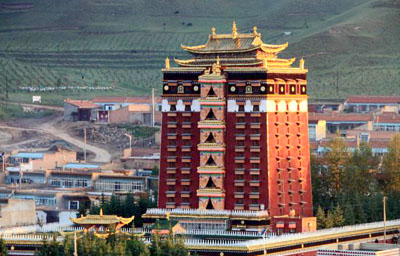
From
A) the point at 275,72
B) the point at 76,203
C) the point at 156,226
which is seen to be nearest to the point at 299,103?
the point at 275,72

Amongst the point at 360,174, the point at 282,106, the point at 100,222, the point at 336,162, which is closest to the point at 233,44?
the point at 282,106

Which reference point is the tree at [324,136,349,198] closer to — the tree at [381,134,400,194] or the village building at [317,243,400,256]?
the tree at [381,134,400,194]

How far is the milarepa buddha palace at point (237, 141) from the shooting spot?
151 meters

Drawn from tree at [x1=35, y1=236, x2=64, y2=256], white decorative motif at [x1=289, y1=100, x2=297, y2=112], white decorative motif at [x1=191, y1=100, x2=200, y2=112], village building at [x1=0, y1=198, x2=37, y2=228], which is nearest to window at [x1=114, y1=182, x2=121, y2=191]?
village building at [x1=0, y1=198, x2=37, y2=228]

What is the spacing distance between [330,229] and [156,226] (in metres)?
16.4

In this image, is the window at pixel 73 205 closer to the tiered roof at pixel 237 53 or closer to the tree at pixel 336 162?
the tree at pixel 336 162

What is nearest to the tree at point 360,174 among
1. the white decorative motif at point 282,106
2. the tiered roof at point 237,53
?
the tiered roof at point 237,53

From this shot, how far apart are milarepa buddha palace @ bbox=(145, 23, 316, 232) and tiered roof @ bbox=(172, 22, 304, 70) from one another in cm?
8

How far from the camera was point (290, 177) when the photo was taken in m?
154

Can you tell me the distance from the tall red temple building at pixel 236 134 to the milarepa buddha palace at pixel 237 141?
0.25 feet

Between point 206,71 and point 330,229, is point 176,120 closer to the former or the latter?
point 206,71

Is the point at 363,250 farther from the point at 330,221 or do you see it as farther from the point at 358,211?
the point at 358,211

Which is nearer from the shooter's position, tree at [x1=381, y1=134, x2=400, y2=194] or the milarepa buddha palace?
the milarepa buddha palace

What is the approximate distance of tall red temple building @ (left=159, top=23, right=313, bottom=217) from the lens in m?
152
